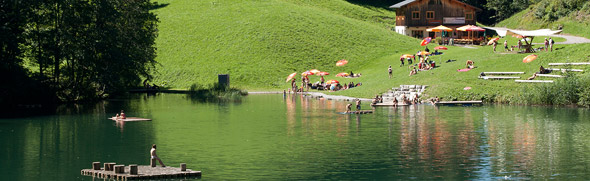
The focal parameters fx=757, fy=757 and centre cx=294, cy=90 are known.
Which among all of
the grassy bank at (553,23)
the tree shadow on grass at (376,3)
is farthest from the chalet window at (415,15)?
the tree shadow on grass at (376,3)

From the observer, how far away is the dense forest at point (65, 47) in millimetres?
82312

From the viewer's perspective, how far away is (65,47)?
282 feet

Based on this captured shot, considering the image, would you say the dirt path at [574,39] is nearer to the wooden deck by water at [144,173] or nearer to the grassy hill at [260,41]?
the grassy hill at [260,41]

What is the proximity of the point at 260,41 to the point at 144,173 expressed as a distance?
92.0m

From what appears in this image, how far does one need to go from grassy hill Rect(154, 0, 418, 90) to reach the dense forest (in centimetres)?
2308

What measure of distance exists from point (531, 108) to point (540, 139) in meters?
22.7

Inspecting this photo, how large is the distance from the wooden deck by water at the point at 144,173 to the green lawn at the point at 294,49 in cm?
5045

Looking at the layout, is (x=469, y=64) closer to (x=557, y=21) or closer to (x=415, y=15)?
(x=557, y=21)

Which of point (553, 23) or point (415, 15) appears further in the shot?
point (415, 15)

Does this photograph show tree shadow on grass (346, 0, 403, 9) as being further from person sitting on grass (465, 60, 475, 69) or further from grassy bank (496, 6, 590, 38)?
person sitting on grass (465, 60, 475, 69)

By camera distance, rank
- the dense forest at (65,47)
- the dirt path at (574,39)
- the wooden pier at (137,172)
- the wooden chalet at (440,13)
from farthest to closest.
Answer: the wooden chalet at (440,13) → the dirt path at (574,39) → the dense forest at (65,47) → the wooden pier at (137,172)

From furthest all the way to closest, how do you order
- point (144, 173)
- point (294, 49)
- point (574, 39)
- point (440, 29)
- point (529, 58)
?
1. point (440, 29)
2. point (294, 49)
3. point (574, 39)
4. point (529, 58)
5. point (144, 173)

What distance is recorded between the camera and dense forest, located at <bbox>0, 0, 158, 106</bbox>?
82.3 m

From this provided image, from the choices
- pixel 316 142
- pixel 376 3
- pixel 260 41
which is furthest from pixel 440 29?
pixel 316 142
